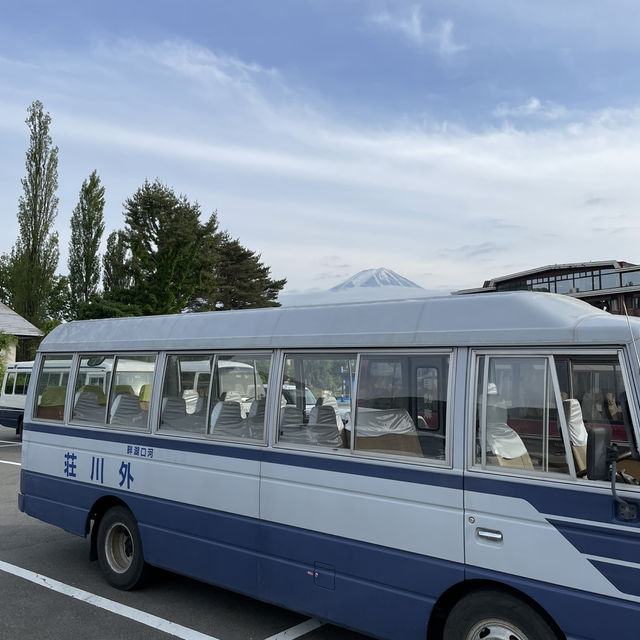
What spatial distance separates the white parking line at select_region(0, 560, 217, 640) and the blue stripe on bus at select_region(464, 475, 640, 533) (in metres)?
2.69

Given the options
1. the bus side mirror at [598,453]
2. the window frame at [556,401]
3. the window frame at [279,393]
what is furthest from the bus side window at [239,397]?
the bus side mirror at [598,453]

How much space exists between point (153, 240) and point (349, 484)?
133 feet

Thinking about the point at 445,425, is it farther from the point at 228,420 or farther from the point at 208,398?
the point at 208,398

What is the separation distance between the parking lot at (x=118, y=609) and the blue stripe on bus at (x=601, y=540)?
2312mm

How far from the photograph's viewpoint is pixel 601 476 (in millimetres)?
3369

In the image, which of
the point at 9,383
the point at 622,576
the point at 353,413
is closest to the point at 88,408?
the point at 353,413

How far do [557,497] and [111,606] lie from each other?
13.6ft

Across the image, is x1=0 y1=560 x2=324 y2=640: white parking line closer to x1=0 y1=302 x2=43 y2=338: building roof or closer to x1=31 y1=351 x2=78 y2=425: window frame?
x1=31 y1=351 x2=78 y2=425: window frame

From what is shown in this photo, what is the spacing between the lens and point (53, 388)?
7.19 meters

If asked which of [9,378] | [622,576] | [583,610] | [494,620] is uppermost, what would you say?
[9,378]

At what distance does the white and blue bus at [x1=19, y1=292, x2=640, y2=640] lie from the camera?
3471 millimetres

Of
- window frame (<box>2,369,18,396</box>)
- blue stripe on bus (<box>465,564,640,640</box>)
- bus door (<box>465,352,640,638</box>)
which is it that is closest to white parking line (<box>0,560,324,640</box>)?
bus door (<box>465,352,640,638</box>)

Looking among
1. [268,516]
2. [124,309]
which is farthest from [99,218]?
[268,516]

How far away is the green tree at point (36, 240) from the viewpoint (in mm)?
44000
